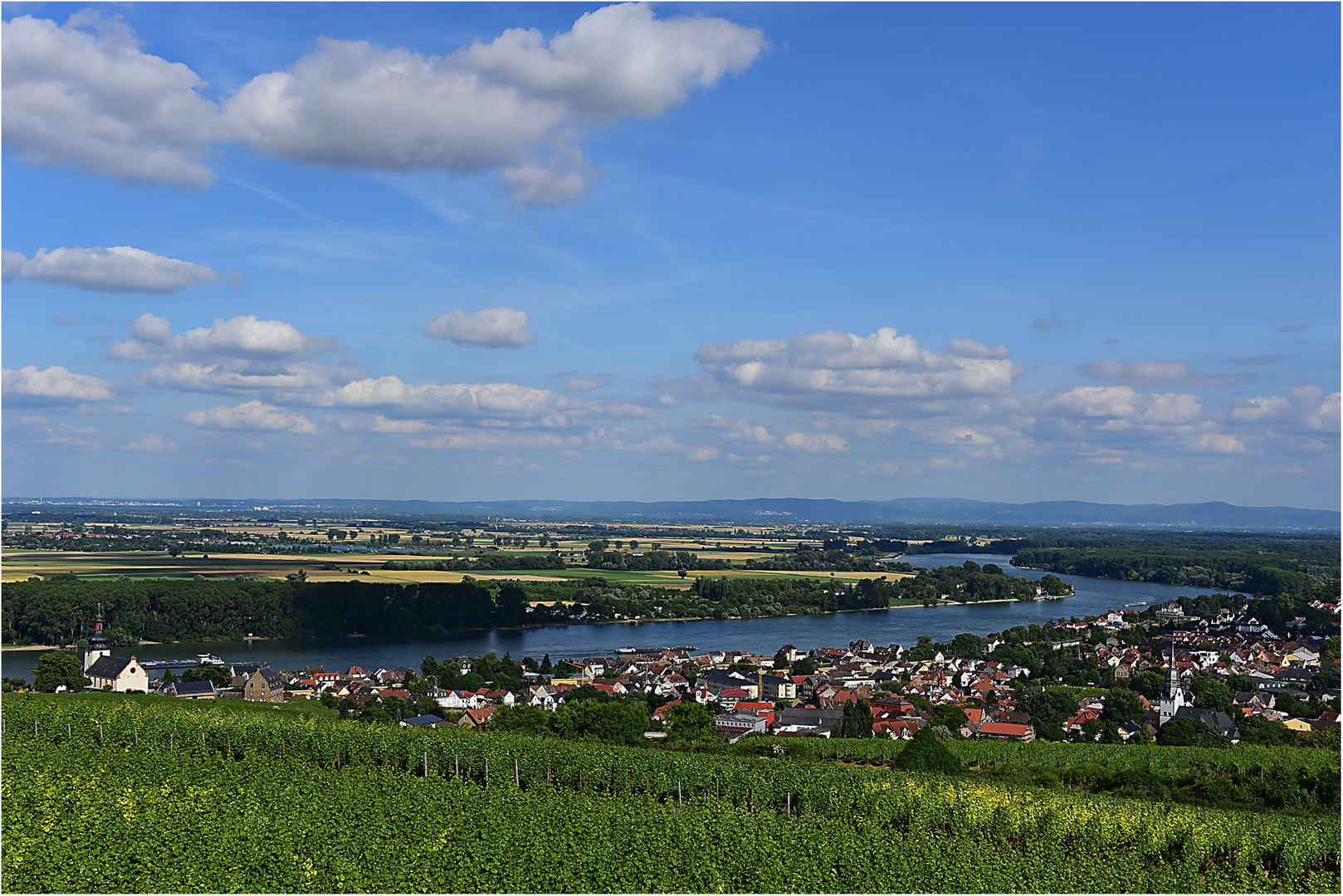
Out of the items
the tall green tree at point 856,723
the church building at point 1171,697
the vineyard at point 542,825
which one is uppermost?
the vineyard at point 542,825

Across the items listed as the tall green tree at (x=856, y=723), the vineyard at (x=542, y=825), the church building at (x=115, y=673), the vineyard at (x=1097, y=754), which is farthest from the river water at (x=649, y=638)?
the vineyard at (x=542, y=825)

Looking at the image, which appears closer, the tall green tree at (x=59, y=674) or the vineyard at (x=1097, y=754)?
the vineyard at (x=1097, y=754)

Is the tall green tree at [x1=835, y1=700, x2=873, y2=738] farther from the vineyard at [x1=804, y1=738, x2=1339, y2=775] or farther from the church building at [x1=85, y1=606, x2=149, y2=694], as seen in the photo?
the church building at [x1=85, y1=606, x2=149, y2=694]

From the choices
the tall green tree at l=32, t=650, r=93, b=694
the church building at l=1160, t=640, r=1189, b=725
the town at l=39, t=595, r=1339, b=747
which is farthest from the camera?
the church building at l=1160, t=640, r=1189, b=725

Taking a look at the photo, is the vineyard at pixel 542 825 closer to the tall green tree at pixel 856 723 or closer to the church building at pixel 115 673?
the tall green tree at pixel 856 723

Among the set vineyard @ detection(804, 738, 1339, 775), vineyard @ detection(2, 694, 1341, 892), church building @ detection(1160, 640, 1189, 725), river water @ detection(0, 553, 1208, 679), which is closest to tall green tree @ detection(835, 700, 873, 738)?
vineyard @ detection(804, 738, 1339, 775)

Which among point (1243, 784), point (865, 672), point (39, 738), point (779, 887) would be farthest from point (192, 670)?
point (1243, 784)

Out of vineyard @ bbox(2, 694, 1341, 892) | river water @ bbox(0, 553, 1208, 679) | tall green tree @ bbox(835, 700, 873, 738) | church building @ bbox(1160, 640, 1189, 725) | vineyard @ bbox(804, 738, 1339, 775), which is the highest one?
vineyard @ bbox(2, 694, 1341, 892)
